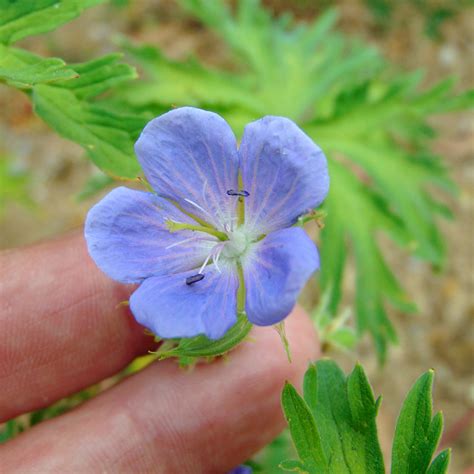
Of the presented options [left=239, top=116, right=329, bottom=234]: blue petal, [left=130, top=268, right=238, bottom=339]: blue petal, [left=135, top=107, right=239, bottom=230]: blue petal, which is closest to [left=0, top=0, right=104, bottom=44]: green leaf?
[left=135, top=107, right=239, bottom=230]: blue petal

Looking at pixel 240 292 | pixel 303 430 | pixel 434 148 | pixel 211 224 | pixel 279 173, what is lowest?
pixel 434 148

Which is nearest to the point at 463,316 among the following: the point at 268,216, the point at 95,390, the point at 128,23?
the point at 95,390

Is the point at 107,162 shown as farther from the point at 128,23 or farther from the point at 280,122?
the point at 128,23

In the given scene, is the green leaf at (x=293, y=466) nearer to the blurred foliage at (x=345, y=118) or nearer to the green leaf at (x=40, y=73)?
the green leaf at (x=40, y=73)

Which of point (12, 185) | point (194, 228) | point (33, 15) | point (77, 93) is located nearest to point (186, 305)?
point (194, 228)

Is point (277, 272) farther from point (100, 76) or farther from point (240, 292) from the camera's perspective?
point (100, 76)

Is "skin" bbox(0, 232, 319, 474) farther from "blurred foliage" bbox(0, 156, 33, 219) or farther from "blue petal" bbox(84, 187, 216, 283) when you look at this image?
"blurred foliage" bbox(0, 156, 33, 219)
